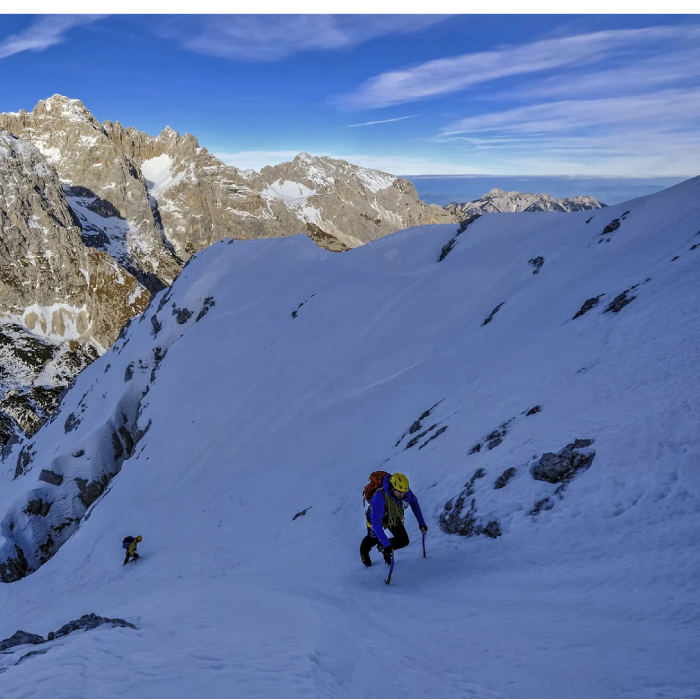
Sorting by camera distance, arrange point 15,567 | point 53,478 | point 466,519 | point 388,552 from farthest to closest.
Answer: point 53,478
point 15,567
point 466,519
point 388,552

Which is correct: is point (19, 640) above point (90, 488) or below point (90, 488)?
below

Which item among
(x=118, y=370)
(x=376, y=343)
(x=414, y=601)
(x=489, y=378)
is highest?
(x=118, y=370)

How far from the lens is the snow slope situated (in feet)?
23.3

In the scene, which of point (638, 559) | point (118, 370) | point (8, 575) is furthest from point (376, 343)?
point (118, 370)

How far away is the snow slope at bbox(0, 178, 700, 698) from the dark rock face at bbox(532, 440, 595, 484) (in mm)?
291

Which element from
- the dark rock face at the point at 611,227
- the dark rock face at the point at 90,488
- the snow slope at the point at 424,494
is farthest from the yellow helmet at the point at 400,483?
the dark rock face at the point at 90,488

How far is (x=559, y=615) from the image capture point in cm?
823

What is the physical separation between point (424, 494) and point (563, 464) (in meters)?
5.11

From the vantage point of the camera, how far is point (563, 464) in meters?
11.9

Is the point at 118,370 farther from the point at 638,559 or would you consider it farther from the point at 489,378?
the point at 638,559

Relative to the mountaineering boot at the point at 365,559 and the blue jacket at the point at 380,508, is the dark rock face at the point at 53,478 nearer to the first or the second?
the mountaineering boot at the point at 365,559

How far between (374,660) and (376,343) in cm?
2924

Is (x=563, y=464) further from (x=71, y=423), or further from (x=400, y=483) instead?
(x=71, y=423)

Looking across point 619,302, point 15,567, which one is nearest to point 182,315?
point 15,567
